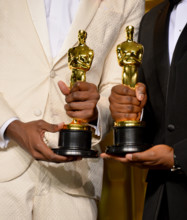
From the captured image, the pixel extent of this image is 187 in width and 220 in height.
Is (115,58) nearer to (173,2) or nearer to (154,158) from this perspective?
(173,2)

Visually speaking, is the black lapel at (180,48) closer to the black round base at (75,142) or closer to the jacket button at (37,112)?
the black round base at (75,142)

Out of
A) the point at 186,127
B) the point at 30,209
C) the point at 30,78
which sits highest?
the point at 30,78

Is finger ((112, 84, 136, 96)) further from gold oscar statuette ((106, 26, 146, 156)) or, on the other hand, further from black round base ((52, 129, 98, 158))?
black round base ((52, 129, 98, 158))

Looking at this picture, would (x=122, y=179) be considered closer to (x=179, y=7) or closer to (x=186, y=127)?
(x=186, y=127)

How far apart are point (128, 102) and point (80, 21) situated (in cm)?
47

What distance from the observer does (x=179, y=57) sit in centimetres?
164

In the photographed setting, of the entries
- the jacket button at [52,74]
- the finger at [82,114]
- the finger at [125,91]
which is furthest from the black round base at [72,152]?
the jacket button at [52,74]

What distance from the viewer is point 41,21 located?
5.84 feet

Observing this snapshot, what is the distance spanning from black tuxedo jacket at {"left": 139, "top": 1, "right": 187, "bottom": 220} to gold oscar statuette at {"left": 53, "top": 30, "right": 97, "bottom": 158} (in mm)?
296

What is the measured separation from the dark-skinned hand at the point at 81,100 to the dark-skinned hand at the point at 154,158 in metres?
0.17

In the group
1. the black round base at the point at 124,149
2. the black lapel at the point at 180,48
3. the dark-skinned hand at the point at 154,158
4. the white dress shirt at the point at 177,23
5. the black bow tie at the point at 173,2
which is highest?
the black bow tie at the point at 173,2

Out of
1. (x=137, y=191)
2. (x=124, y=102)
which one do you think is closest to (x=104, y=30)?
(x=124, y=102)

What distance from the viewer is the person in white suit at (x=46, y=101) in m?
1.64

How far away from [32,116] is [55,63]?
23 centimetres
